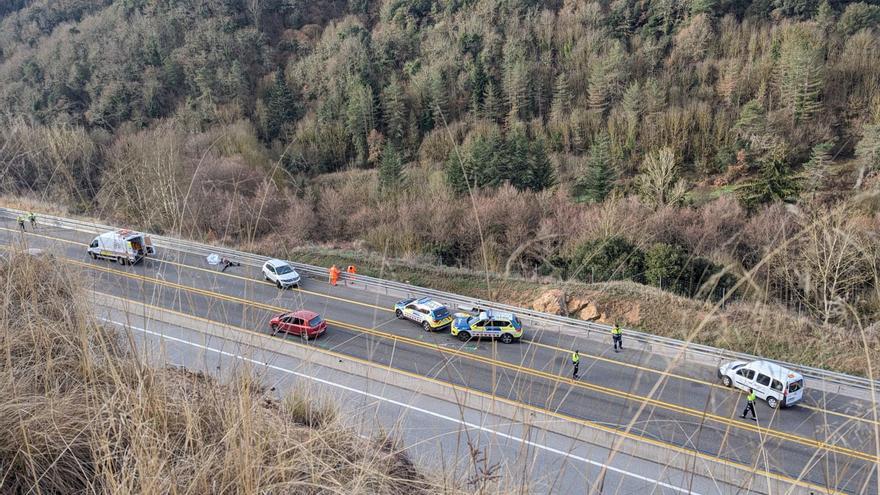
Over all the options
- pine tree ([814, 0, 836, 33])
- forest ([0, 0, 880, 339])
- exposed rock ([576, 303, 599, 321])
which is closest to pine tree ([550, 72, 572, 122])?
forest ([0, 0, 880, 339])

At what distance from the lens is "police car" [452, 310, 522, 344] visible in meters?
14.5

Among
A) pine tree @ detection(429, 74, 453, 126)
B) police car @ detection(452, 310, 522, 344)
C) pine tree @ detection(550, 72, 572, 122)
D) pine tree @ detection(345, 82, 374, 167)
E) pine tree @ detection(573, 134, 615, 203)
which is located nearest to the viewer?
police car @ detection(452, 310, 522, 344)

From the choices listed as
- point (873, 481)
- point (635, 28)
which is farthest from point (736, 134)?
point (873, 481)

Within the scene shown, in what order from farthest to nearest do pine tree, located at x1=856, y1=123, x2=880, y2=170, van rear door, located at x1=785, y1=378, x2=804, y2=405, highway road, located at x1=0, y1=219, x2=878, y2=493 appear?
pine tree, located at x1=856, y1=123, x2=880, y2=170 < van rear door, located at x1=785, y1=378, x2=804, y2=405 < highway road, located at x1=0, y1=219, x2=878, y2=493

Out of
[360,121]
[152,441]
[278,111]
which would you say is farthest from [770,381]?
[278,111]

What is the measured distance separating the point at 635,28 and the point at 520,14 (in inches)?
370

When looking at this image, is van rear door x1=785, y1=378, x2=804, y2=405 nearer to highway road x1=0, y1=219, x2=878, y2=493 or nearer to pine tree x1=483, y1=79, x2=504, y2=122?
highway road x1=0, y1=219, x2=878, y2=493

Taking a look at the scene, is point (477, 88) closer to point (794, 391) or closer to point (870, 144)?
point (870, 144)

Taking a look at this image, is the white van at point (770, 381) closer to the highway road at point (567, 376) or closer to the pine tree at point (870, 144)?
the highway road at point (567, 376)

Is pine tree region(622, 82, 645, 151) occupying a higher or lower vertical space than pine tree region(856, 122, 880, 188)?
higher

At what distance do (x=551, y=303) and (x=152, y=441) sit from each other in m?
15.6

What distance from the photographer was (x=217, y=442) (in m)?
3.07

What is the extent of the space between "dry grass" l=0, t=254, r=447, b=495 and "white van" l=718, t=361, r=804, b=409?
10.5 meters

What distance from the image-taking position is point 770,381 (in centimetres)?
1188
